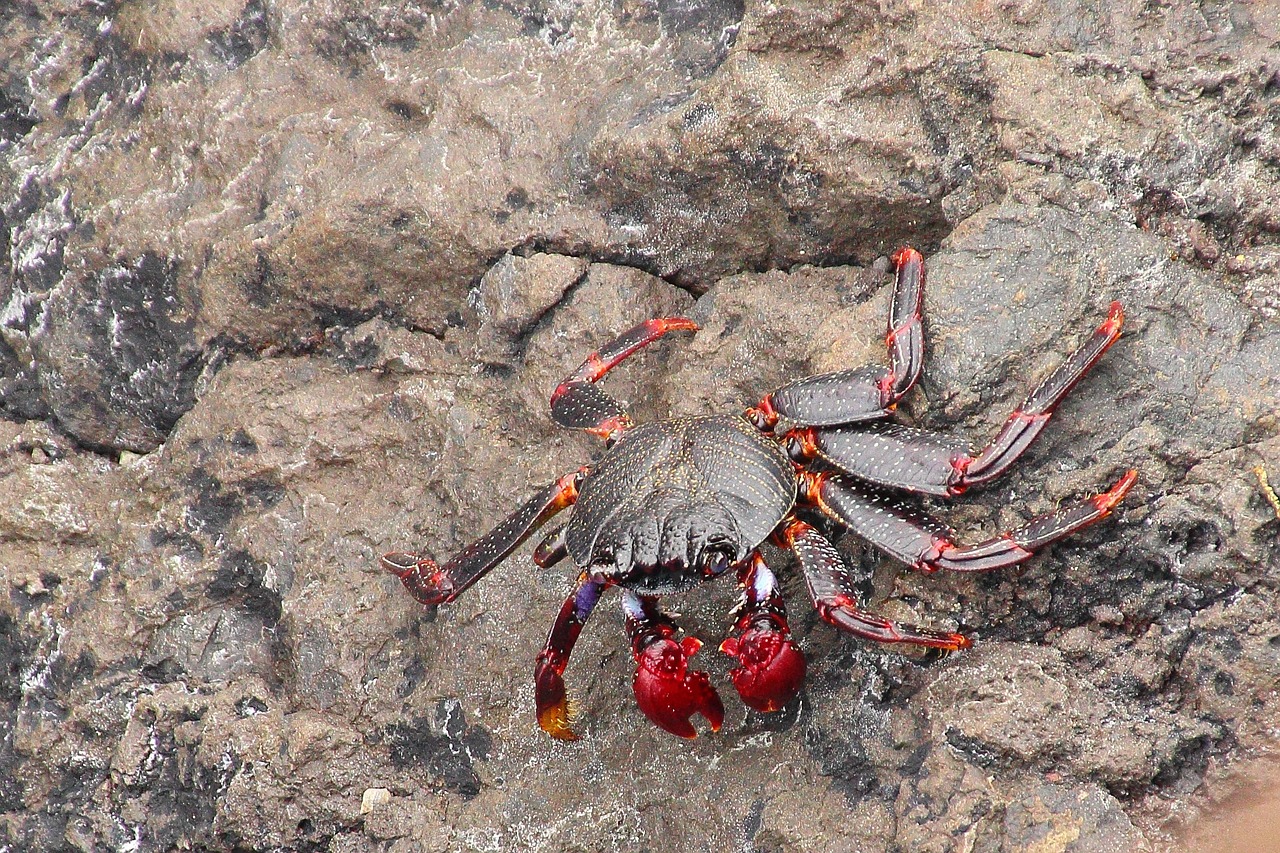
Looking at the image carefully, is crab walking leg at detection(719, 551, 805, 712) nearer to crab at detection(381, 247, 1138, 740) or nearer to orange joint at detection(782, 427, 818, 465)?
crab at detection(381, 247, 1138, 740)

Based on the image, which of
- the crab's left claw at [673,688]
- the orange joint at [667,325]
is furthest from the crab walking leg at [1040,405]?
the orange joint at [667,325]

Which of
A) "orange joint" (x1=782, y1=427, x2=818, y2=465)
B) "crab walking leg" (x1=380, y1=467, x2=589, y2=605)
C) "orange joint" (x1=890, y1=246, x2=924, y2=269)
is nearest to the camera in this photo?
"orange joint" (x1=890, y1=246, x2=924, y2=269)

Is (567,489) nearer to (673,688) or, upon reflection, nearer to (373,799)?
(673,688)

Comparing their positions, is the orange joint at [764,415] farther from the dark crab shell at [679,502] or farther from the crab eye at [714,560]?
the crab eye at [714,560]

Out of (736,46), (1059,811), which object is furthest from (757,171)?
(1059,811)

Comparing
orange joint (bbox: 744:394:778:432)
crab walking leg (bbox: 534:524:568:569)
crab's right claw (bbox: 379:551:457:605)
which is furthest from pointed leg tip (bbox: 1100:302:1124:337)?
crab's right claw (bbox: 379:551:457:605)

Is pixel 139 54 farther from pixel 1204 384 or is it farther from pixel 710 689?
pixel 1204 384
